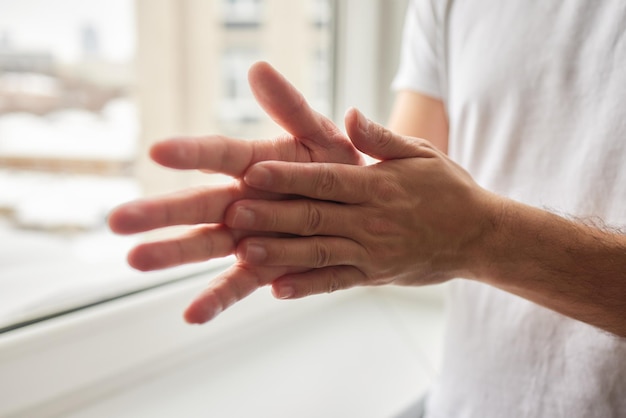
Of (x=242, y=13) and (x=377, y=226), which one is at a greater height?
(x=242, y=13)

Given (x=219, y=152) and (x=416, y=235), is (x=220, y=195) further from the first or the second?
(x=416, y=235)

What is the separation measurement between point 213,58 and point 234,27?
14 cm

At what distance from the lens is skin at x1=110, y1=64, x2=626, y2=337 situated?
1.76ft

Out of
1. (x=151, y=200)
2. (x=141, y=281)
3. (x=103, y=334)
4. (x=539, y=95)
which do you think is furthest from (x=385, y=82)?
(x=151, y=200)

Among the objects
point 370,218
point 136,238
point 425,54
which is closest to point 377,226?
point 370,218

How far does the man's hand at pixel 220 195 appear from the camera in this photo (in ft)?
1.59

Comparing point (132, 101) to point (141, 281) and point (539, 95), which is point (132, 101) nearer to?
point (141, 281)

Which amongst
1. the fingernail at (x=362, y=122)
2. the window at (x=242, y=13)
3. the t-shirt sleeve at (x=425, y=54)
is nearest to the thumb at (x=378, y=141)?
the fingernail at (x=362, y=122)

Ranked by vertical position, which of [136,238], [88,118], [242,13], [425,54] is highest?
[242,13]

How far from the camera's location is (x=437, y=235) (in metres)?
0.64

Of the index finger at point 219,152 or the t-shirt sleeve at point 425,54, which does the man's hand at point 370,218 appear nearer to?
the index finger at point 219,152

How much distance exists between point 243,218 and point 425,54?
59 cm

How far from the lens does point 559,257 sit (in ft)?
2.22

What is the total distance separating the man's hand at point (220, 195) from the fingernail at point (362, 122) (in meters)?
0.06
